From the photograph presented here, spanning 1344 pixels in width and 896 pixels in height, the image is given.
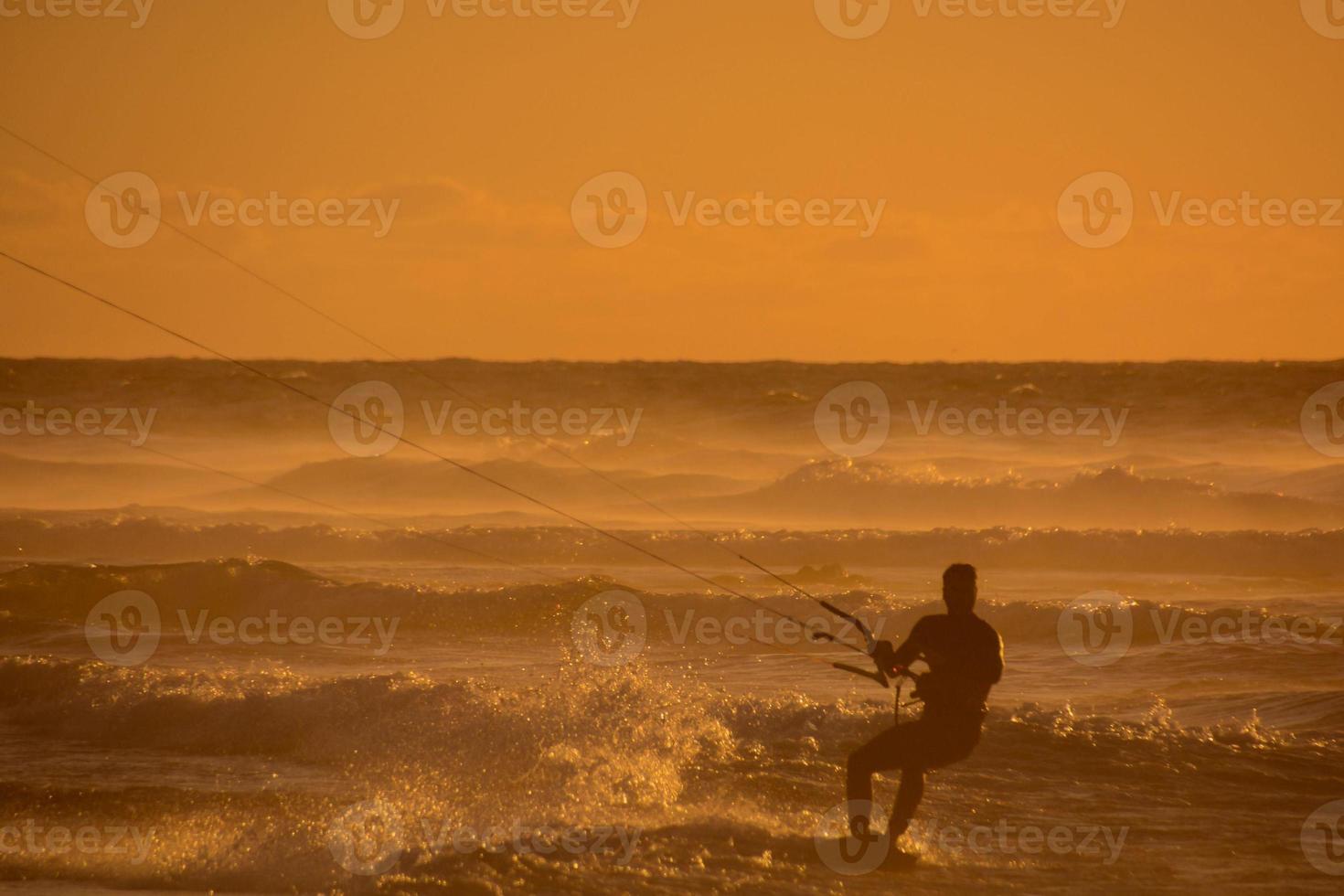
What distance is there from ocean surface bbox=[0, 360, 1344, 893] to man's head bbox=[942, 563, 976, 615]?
1.61 metres

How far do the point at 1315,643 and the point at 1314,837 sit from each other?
7.55 meters

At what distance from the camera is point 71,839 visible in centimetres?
967

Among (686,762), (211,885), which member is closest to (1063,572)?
(686,762)

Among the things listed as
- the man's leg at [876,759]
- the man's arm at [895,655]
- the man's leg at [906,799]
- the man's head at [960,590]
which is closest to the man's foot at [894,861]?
the man's leg at [906,799]

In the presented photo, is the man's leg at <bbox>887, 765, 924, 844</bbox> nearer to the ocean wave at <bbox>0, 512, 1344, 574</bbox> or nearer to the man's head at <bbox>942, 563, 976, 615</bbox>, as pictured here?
the man's head at <bbox>942, 563, 976, 615</bbox>

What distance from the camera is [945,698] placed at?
28.2 ft

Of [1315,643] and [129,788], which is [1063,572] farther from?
[129,788]

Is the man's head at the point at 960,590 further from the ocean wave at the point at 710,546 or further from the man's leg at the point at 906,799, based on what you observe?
the ocean wave at the point at 710,546

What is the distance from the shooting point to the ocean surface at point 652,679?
A: 30.4 feet

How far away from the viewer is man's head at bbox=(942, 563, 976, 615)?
28.3 ft

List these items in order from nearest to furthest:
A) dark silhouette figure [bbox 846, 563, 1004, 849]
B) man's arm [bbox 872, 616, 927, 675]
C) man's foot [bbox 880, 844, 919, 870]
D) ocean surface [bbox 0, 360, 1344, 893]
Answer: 1. man's arm [bbox 872, 616, 927, 675]
2. dark silhouette figure [bbox 846, 563, 1004, 849]
3. man's foot [bbox 880, 844, 919, 870]
4. ocean surface [bbox 0, 360, 1344, 893]

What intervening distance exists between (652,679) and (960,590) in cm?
600

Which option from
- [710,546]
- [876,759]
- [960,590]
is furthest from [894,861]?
[710,546]

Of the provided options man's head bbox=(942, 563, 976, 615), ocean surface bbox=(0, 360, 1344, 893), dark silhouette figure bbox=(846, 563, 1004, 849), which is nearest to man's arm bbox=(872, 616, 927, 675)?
dark silhouette figure bbox=(846, 563, 1004, 849)
